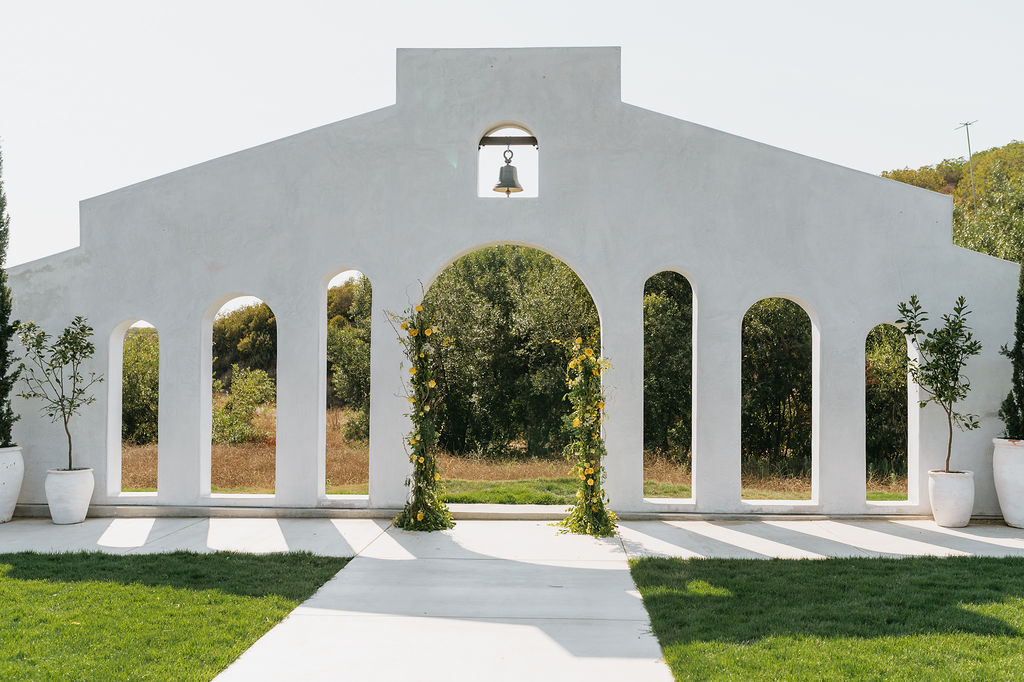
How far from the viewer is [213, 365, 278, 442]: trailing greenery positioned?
1830 cm

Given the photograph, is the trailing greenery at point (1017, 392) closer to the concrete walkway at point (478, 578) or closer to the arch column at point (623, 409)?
the concrete walkway at point (478, 578)

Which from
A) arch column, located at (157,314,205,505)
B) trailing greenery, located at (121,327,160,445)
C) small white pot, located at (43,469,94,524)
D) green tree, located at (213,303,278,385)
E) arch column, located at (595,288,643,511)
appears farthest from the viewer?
green tree, located at (213,303,278,385)

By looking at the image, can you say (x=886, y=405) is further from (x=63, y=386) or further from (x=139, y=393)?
(x=139, y=393)

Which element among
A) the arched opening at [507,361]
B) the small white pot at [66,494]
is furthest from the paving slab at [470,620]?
the arched opening at [507,361]

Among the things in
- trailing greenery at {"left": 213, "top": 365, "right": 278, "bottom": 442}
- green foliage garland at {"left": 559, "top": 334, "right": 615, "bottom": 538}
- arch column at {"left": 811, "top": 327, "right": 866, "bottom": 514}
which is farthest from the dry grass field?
green foliage garland at {"left": 559, "top": 334, "right": 615, "bottom": 538}

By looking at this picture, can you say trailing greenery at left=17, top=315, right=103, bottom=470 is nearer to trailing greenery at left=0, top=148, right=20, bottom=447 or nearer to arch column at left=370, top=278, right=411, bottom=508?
trailing greenery at left=0, top=148, right=20, bottom=447

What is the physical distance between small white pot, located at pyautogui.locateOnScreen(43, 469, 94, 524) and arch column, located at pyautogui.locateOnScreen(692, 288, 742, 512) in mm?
7551

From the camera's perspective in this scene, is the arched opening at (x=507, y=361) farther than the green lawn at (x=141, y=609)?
Yes

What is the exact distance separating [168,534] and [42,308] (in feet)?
11.9

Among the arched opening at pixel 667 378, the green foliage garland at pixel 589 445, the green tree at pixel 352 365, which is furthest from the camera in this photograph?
the green tree at pixel 352 365

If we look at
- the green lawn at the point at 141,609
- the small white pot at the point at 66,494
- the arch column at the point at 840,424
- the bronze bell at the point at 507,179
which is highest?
the bronze bell at the point at 507,179

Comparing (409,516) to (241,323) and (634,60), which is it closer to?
(634,60)

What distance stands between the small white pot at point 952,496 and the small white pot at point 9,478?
11.2 meters

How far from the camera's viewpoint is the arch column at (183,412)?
923 centimetres
